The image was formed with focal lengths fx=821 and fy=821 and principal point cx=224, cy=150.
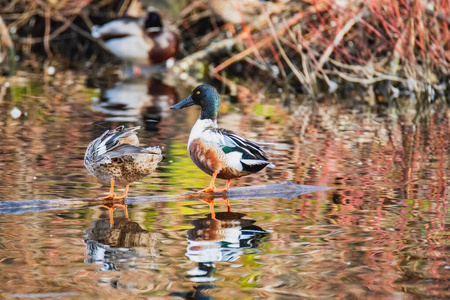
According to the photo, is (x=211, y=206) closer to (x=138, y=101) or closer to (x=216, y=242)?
(x=216, y=242)

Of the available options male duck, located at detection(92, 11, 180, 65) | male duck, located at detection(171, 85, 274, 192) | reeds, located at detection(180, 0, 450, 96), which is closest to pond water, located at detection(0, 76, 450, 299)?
male duck, located at detection(171, 85, 274, 192)

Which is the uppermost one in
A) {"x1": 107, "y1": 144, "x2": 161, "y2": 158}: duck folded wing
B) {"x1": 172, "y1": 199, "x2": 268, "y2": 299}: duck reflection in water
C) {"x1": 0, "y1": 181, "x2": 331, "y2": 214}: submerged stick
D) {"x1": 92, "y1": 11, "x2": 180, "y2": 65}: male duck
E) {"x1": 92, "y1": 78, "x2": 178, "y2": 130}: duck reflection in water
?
{"x1": 92, "y1": 11, "x2": 180, "y2": 65}: male duck

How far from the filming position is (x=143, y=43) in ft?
55.7

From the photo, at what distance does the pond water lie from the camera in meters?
4.34

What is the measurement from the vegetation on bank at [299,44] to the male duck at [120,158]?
7.21 meters

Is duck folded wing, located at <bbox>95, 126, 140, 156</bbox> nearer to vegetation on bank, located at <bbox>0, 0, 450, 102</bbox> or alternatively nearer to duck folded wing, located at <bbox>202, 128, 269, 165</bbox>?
duck folded wing, located at <bbox>202, 128, 269, 165</bbox>

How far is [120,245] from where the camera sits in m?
5.05

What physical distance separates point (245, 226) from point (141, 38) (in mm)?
11898

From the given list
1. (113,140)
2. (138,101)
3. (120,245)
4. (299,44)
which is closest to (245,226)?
(120,245)

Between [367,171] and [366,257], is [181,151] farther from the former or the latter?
[366,257]

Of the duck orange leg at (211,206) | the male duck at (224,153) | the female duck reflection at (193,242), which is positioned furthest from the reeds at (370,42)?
the female duck reflection at (193,242)

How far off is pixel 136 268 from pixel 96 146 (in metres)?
1.62

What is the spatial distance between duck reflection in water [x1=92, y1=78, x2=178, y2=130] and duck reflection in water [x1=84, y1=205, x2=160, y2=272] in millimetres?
4952

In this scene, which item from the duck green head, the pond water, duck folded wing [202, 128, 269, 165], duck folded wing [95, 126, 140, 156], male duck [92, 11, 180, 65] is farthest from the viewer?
male duck [92, 11, 180, 65]
